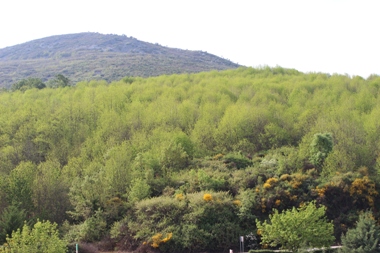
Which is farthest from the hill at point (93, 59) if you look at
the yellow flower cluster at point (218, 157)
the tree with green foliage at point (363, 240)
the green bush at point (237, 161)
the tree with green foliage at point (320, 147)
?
the tree with green foliage at point (363, 240)

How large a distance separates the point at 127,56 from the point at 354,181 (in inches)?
3726

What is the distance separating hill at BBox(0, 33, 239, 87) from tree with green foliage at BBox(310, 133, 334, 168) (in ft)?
208

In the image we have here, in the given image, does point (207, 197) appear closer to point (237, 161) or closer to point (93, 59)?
point (237, 161)

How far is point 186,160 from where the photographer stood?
3350cm

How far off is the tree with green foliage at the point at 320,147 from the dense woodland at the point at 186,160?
0.28 ft

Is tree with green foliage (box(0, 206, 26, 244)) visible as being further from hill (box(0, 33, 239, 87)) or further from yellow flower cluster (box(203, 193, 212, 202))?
hill (box(0, 33, 239, 87))

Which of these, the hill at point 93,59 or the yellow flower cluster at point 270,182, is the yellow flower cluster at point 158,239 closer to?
the yellow flower cluster at point 270,182

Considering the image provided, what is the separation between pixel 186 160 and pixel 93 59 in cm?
8627

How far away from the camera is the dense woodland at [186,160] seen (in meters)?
25.7

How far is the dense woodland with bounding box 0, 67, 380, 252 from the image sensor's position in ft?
84.3

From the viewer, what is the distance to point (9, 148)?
1400 inches

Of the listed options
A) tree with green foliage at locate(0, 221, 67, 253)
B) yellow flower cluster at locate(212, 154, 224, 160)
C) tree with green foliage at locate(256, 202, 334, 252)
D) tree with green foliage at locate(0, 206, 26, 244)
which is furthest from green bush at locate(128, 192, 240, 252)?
yellow flower cluster at locate(212, 154, 224, 160)

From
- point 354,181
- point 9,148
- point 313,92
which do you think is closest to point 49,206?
point 9,148

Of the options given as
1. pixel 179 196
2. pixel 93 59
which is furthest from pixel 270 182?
pixel 93 59
